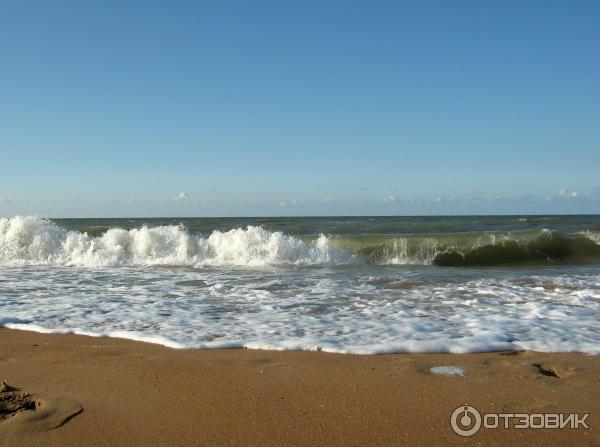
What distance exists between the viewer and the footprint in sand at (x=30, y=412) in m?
2.65

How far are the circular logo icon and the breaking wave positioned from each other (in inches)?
392

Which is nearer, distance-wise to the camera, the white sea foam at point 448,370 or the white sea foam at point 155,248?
the white sea foam at point 448,370

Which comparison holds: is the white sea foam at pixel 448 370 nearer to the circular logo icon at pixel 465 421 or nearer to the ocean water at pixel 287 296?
the ocean water at pixel 287 296

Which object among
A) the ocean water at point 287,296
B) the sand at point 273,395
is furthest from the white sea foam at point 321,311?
the sand at point 273,395

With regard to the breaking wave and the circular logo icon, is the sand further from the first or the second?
the breaking wave

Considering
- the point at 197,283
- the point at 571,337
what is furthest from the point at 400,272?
the point at 571,337

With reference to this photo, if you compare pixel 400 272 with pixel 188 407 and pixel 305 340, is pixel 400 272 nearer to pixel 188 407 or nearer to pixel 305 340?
pixel 305 340

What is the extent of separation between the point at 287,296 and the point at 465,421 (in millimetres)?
4315

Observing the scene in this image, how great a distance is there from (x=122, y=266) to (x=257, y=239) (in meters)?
3.67

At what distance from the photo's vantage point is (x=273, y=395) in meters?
3.15

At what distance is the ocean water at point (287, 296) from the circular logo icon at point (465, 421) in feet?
4.05

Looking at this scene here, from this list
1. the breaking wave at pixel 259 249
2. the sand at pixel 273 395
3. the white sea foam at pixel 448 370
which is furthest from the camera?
the breaking wave at pixel 259 249

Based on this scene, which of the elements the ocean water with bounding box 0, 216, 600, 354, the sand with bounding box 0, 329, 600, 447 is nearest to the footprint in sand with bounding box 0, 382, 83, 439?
the sand with bounding box 0, 329, 600, 447

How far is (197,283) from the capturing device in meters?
A: 8.52
